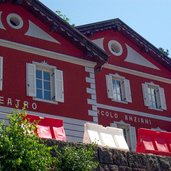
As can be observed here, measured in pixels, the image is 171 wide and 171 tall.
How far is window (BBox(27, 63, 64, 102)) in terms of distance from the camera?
18578 mm

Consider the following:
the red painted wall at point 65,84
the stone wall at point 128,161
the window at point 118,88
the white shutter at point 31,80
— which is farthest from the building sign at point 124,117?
the stone wall at point 128,161

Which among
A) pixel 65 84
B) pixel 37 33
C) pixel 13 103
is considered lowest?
pixel 13 103

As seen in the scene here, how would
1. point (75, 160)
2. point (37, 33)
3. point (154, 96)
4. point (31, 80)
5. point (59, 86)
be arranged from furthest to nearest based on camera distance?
1. point (154, 96)
2. point (37, 33)
3. point (59, 86)
4. point (31, 80)
5. point (75, 160)

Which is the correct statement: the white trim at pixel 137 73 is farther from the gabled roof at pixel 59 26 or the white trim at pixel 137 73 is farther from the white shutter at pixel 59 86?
the white shutter at pixel 59 86

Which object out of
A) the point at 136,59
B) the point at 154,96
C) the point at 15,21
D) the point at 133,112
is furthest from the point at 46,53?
the point at 154,96

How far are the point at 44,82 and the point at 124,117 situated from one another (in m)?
5.41

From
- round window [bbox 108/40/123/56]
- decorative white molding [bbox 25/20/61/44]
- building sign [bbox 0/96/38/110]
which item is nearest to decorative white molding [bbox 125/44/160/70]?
round window [bbox 108/40/123/56]

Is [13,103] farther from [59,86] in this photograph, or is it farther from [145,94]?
[145,94]

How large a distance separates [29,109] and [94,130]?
18.1ft

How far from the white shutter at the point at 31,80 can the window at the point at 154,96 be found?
25.4ft

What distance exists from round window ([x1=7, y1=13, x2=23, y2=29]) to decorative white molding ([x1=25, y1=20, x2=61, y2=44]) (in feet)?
1.43

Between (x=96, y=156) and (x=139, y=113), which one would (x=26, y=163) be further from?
(x=139, y=113)

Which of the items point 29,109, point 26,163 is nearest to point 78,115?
point 29,109

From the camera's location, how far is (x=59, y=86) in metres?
19.3
